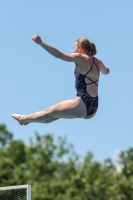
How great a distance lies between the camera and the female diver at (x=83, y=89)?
9055 mm

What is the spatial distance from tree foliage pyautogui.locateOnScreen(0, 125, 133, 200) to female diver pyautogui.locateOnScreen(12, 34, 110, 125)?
29759 mm

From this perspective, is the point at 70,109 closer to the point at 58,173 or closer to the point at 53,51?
the point at 53,51

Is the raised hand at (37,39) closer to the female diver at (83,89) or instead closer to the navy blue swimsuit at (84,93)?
the female diver at (83,89)

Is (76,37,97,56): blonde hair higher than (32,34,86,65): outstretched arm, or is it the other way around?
(76,37,97,56): blonde hair

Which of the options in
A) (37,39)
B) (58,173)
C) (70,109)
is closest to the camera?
(37,39)

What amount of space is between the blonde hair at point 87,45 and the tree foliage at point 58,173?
98.4 ft

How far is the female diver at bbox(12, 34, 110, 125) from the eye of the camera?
905cm

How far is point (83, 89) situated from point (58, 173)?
3246cm

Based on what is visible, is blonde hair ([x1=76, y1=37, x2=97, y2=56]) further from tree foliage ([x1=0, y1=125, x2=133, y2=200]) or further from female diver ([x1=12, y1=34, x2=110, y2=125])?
tree foliage ([x1=0, y1=125, x2=133, y2=200])

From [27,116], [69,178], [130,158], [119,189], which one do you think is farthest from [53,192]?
[27,116]

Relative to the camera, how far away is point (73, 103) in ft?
29.8

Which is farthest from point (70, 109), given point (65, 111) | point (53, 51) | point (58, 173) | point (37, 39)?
point (58, 173)

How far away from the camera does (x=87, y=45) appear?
9203 millimetres

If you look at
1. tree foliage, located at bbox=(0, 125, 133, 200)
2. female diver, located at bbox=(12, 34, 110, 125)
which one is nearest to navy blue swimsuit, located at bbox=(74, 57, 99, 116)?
female diver, located at bbox=(12, 34, 110, 125)
